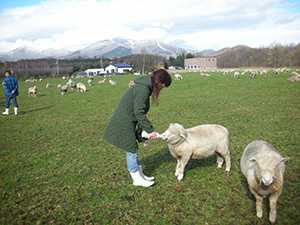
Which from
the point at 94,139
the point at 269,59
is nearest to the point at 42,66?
the point at 269,59

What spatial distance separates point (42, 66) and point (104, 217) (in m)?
174

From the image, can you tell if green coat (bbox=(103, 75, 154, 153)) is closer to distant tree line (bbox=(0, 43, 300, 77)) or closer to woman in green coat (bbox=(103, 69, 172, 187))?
woman in green coat (bbox=(103, 69, 172, 187))

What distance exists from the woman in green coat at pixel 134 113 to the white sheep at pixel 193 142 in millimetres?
904

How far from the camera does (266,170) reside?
3699mm

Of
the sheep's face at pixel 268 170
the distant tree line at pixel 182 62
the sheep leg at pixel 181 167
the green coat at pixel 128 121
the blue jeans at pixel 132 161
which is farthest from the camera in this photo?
the distant tree line at pixel 182 62

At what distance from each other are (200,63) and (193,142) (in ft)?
500

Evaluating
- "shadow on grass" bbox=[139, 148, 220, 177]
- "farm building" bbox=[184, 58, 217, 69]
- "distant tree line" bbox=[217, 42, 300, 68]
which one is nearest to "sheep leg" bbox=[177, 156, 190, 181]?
"shadow on grass" bbox=[139, 148, 220, 177]

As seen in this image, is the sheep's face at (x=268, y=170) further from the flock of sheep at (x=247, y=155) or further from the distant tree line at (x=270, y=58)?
the distant tree line at (x=270, y=58)

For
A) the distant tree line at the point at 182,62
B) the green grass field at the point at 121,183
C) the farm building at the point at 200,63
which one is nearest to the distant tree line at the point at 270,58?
the distant tree line at the point at 182,62

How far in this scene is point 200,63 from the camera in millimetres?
149000

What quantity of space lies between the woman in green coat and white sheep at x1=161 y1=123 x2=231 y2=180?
35.6 inches

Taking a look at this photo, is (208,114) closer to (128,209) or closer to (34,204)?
(128,209)

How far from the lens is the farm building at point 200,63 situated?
14900 centimetres

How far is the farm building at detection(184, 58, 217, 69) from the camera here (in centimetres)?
14900
